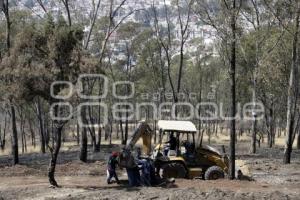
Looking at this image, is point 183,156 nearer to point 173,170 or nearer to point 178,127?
point 173,170

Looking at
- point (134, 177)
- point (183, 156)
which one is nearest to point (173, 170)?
point (183, 156)

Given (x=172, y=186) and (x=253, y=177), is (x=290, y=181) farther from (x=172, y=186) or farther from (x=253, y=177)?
(x=172, y=186)

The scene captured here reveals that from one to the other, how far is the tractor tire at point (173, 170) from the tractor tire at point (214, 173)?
82 centimetres

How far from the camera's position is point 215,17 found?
27672 millimetres

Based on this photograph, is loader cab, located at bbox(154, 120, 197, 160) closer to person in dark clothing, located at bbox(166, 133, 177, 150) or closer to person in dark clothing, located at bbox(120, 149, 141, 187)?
person in dark clothing, located at bbox(166, 133, 177, 150)

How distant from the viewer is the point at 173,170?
1920 cm

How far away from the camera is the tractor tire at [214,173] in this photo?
63.5 feet

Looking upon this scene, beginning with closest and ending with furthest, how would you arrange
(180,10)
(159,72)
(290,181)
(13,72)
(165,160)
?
(13,72) < (165,160) < (290,181) < (180,10) < (159,72)

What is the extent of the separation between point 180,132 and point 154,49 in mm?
33654

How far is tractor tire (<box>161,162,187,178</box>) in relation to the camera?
19102mm

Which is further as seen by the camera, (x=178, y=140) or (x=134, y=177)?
(x=178, y=140)

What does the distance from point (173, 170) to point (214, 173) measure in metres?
1.57

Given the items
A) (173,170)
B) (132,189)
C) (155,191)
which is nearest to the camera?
(155,191)

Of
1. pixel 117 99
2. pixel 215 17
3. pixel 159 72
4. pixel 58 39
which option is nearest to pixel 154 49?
pixel 159 72
